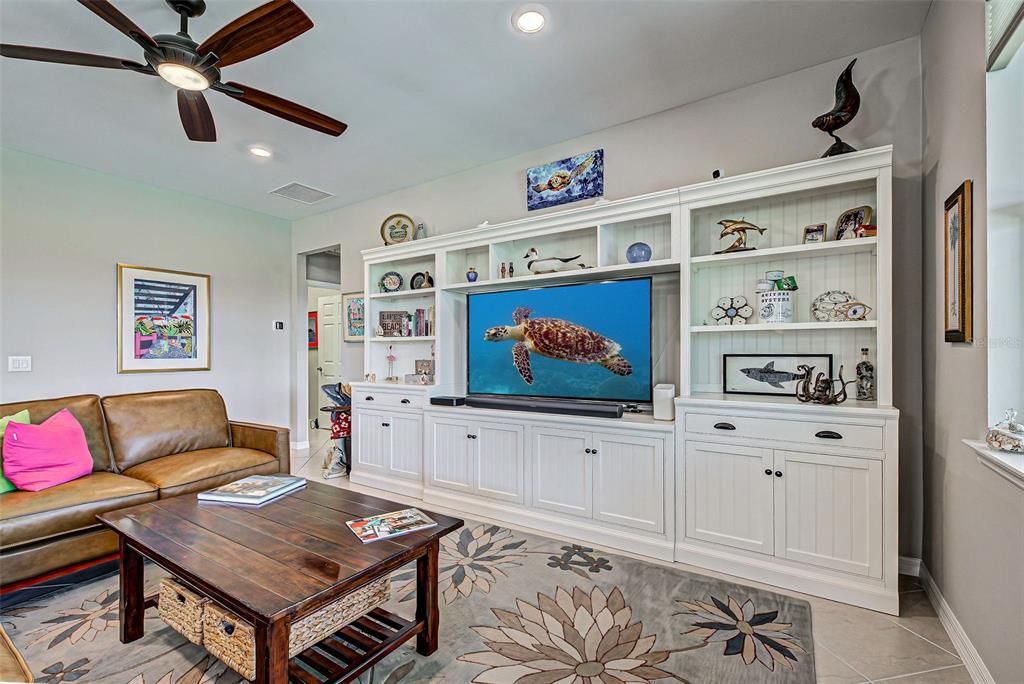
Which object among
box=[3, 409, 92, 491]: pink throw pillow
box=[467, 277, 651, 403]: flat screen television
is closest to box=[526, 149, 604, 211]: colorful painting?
box=[467, 277, 651, 403]: flat screen television

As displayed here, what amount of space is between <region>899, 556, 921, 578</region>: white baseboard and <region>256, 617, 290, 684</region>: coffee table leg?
291 cm

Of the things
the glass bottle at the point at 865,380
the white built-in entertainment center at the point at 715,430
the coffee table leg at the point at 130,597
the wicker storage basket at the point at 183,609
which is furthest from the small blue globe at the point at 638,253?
the coffee table leg at the point at 130,597

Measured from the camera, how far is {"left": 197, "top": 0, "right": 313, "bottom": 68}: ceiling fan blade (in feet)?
5.66

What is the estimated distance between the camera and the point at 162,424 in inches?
132

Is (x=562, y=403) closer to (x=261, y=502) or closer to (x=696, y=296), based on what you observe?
(x=696, y=296)

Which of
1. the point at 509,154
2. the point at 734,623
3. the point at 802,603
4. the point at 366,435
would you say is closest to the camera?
the point at 734,623

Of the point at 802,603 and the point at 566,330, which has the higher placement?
the point at 566,330

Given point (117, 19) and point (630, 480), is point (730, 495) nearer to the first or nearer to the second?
point (630, 480)

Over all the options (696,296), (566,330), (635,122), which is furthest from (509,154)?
(696,296)

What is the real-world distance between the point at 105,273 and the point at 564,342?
13.4 ft

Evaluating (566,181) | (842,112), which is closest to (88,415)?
(566,181)

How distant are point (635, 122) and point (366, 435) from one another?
3304 millimetres

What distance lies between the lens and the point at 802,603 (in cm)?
220

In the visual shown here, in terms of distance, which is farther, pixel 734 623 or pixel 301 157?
pixel 301 157
